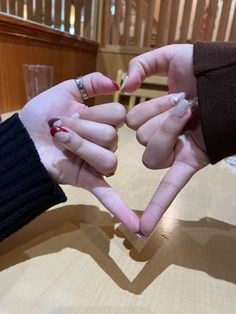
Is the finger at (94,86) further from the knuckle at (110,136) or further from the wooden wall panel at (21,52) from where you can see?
the wooden wall panel at (21,52)

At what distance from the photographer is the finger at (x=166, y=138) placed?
0.32 metres

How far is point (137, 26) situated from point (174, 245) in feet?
4.90

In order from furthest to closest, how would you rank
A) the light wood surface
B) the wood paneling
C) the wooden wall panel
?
1. the wood paneling
2. the wooden wall panel
3. the light wood surface

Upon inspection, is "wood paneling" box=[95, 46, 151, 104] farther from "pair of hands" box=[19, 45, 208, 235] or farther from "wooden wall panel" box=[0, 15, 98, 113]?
"pair of hands" box=[19, 45, 208, 235]

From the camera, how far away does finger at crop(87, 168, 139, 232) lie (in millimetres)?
316

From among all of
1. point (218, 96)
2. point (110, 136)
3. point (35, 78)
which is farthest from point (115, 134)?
point (35, 78)

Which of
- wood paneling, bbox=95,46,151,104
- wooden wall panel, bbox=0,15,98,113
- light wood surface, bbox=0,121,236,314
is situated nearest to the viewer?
light wood surface, bbox=0,121,236,314

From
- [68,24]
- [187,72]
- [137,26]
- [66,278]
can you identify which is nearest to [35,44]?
[68,24]

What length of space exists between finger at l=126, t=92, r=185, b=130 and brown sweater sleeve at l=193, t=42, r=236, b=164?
5cm

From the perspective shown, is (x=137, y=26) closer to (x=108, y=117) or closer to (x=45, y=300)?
(x=108, y=117)

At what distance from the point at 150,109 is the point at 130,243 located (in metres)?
0.17

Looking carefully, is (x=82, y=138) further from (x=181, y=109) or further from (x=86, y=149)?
(x=181, y=109)

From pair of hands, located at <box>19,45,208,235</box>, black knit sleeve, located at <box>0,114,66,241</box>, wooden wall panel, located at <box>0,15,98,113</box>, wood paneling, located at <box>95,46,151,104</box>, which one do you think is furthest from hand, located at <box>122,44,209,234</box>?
wood paneling, located at <box>95,46,151,104</box>

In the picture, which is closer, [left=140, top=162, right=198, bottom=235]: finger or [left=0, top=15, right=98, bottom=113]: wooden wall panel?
[left=140, top=162, right=198, bottom=235]: finger
